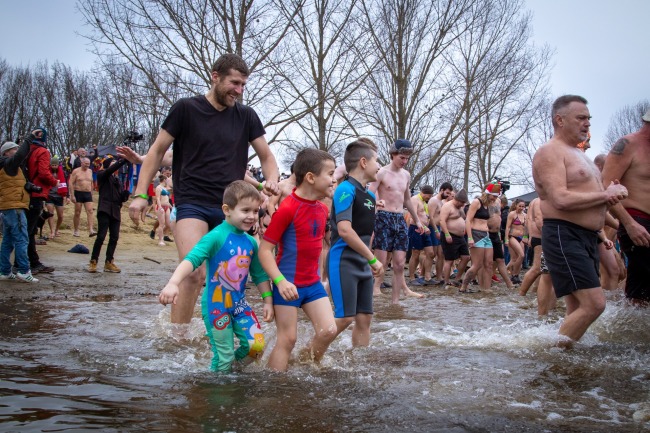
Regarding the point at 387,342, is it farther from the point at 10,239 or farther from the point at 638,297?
the point at 10,239

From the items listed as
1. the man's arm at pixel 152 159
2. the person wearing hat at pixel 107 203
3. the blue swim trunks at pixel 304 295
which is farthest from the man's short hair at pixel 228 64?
the person wearing hat at pixel 107 203

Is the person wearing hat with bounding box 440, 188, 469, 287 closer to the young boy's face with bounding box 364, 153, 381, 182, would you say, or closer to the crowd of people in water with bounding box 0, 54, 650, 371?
the crowd of people in water with bounding box 0, 54, 650, 371

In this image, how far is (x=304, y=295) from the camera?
4078mm

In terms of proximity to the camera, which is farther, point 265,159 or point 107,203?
point 107,203

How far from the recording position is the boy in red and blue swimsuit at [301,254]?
402cm

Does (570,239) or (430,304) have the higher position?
(570,239)

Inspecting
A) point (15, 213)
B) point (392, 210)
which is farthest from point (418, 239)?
point (15, 213)

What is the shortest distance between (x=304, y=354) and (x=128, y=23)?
13.1m

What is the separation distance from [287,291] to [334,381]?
2.04 feet

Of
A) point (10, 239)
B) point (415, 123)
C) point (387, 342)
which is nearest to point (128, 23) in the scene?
point (10, 239)

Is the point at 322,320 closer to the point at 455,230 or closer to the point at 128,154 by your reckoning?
the point at 128,154

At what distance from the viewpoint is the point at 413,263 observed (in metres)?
14.8

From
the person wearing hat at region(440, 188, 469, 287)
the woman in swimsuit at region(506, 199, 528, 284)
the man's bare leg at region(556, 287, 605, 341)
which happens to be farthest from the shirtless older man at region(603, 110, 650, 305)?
the woman in swimsuit at region(506, 199, 528, 284)

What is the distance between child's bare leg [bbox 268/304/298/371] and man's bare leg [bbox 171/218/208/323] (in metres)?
0.97
